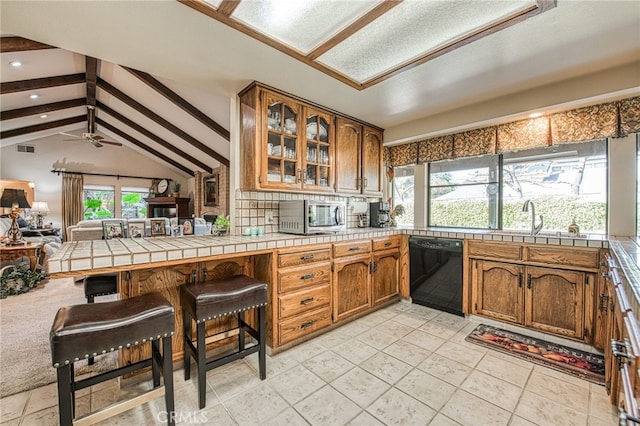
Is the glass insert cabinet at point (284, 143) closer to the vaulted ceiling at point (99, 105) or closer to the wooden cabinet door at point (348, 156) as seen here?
the wooden cabinet door at point (348, 156)

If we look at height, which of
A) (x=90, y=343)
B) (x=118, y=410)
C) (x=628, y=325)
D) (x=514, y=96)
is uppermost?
(x=514, y=96)

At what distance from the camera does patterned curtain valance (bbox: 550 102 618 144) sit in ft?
7.39

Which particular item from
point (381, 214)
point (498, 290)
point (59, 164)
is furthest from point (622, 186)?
point (59, 164)

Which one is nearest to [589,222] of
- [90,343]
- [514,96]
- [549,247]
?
[549,247]

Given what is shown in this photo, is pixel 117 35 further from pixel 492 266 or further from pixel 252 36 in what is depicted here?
pixel 492 266

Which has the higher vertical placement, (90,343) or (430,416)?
(90,343)

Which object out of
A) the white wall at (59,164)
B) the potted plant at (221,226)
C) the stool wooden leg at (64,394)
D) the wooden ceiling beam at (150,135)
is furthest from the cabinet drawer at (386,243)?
the white wall at (59,164)

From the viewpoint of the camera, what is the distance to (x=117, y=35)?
1.70 metres

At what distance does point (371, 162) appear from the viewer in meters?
3.58

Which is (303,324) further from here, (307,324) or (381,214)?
(381,214)

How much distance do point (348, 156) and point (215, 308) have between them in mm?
2290

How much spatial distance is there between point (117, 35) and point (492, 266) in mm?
3571

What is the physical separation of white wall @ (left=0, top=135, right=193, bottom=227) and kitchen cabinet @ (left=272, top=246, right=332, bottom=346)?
918 centimetres

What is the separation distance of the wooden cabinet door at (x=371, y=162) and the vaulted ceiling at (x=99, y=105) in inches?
94.4
